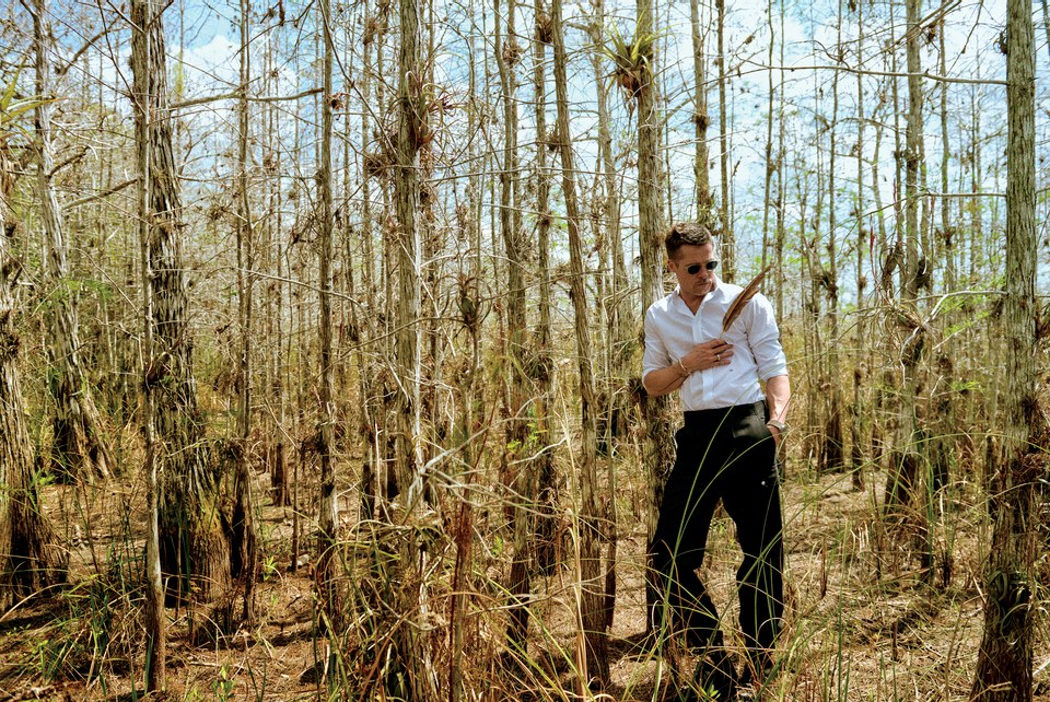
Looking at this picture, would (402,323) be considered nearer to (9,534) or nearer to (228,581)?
(228,581)

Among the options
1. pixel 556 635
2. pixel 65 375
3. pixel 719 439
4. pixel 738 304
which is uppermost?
pixel 738 304

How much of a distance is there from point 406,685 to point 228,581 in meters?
2.69

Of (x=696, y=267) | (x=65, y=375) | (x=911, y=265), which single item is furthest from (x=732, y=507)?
(x=65, y=375)

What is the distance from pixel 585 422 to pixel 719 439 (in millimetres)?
688

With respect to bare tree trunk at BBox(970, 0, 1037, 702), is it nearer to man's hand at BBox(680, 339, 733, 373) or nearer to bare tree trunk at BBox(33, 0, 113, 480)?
man's hand at BBox(680, 339, 733, 373)

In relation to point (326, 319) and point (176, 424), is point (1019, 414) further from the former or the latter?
point (176, 424)

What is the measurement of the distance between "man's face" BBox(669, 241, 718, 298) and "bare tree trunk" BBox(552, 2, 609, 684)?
1.39 feet

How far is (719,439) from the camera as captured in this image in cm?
276

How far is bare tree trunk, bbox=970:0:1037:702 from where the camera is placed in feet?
7.29

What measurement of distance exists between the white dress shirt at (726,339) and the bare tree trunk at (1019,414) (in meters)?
0.80

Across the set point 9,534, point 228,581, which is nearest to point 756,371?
point 228,581

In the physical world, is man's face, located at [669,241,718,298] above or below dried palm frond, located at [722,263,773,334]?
above

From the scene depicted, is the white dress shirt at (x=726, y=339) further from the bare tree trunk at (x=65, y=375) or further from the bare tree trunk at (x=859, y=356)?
the bare tree trunk at (x=65, y=375)

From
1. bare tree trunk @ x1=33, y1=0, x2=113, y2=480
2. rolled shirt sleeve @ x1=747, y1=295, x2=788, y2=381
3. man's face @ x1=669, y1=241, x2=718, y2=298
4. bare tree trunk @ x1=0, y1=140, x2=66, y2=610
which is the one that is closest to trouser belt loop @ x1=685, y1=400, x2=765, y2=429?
rolled shirt sleeve @ x1=747, y1=295, x2=788, y2=381
